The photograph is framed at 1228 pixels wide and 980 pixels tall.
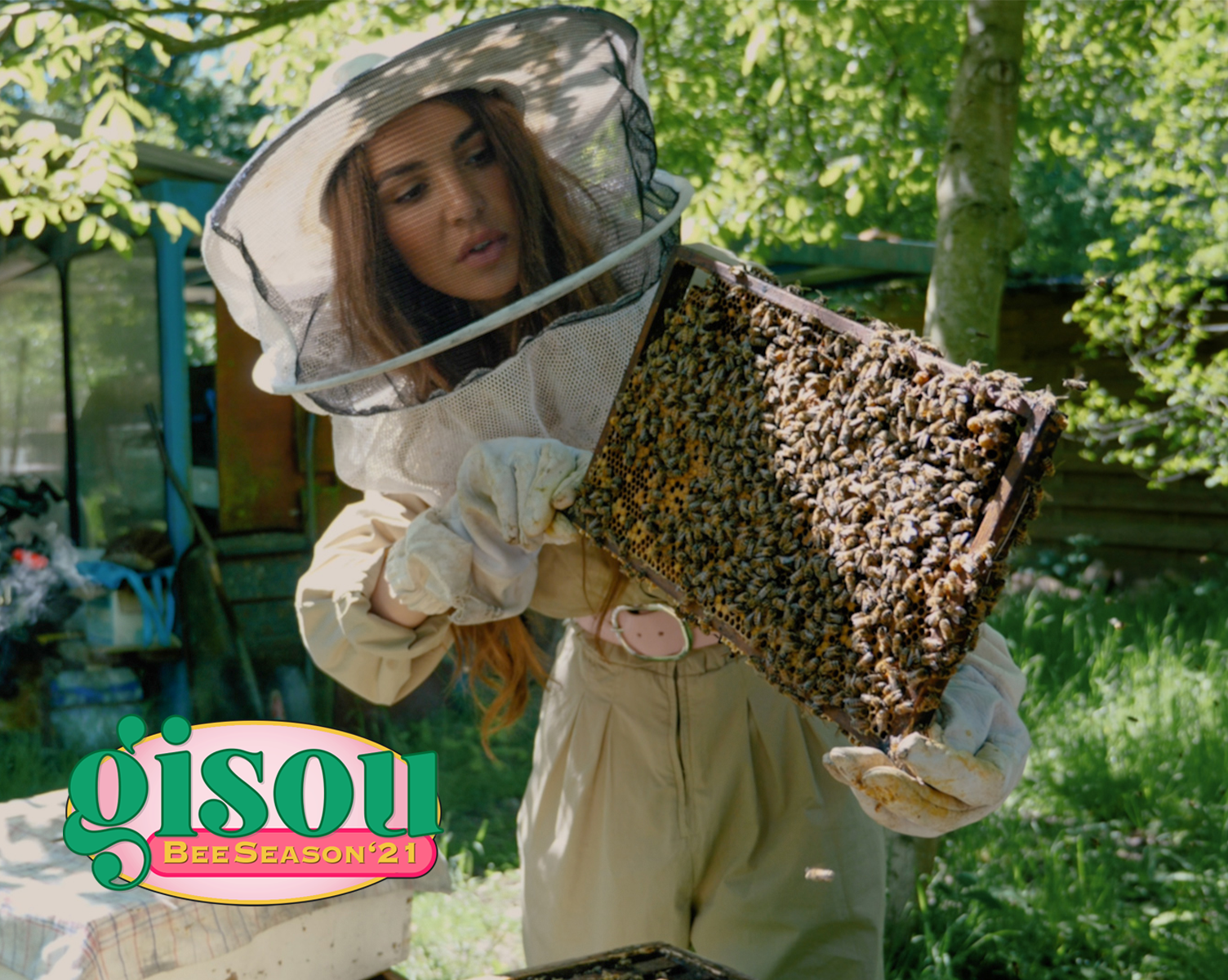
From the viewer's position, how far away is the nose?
1982mm

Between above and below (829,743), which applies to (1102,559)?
below

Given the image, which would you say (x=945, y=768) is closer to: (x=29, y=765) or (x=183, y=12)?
(x=183, y=12)

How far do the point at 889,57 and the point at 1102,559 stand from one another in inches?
229

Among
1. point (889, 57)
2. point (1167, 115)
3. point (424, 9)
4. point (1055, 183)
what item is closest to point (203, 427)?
point (424, 9)

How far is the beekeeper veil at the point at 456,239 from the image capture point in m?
1.97

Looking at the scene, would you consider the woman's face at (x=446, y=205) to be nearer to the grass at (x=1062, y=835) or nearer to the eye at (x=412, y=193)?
the eye at (x=412, y=193)

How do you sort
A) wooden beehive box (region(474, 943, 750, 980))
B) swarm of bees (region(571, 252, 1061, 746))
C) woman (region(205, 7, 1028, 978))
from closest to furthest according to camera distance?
swarm of bees (region(571, 252, 1061, 746)) → wooden beehive box (region(474, 943, 750, 980)) → woman (region(205, 7, 1028, 978))

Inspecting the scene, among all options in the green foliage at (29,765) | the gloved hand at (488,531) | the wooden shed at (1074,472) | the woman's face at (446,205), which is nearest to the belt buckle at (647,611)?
the gloved hand at (488,531)

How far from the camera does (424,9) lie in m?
4.43

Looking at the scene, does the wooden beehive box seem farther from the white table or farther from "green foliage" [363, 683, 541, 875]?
"green foliage" [363, 683, 541, 875]

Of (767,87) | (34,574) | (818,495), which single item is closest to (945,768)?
(818,495)

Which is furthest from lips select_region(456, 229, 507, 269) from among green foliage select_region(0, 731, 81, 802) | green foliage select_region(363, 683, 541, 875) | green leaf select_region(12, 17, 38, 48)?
green foliage select_region(0, 731, 81, 802)

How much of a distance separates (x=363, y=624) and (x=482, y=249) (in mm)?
734

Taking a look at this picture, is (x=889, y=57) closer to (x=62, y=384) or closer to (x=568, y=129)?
(x=568, y=129)
